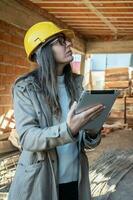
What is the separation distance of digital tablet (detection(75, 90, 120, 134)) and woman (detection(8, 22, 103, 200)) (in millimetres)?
27

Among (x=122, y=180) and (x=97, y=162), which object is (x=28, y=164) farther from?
(x=97, y=162)

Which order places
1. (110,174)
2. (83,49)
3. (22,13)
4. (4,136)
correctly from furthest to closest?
1. (83,49)
2. (22,13)
3. (4,136)
4. (110,174)

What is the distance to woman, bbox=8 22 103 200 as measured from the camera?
1.58m

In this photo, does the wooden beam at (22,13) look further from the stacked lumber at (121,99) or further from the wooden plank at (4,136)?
the stacked lumber at (121,99)

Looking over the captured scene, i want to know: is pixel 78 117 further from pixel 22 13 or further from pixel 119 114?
pixel 119 114

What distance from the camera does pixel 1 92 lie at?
479 centimetres

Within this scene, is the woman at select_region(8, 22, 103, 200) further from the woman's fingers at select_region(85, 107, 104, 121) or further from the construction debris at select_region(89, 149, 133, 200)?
the construction debris at select_region(89, 149, 133, 200)

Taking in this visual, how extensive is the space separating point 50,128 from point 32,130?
79mm

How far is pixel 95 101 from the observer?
1.56 m

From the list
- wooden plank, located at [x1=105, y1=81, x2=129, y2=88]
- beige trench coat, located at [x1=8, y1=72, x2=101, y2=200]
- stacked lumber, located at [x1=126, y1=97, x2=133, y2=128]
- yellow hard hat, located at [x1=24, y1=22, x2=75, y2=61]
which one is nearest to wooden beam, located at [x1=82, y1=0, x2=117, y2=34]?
wooden plank, located at [x1=105, y1=81, x2=129, y2=88]

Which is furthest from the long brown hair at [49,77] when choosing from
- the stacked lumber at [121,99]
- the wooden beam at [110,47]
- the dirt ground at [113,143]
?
the stacked lumber at [121,99]

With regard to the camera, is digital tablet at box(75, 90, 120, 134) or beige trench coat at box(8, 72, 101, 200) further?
beige trench coat at box(8, 72, 101, 200)

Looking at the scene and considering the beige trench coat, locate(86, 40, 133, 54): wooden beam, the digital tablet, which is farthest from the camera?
locate(86, 40, 133, 54): wooden beam

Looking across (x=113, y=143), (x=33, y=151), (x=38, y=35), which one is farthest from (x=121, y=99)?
(x=33, y=151)
